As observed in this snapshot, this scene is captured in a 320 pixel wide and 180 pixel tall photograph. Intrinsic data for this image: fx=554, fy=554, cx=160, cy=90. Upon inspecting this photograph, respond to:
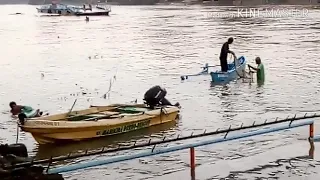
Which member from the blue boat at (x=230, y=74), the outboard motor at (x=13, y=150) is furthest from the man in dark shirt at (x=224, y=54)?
the outboard motor at (x=13, y=150)

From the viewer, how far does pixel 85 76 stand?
27109mm

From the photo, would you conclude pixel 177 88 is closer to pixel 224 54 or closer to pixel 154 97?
pixel 224 54

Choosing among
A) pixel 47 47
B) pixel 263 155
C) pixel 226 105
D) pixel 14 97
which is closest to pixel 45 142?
pixel 263 155

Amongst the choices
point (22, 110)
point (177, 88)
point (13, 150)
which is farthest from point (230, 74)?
point (13, 150)

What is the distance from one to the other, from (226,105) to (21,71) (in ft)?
50.1

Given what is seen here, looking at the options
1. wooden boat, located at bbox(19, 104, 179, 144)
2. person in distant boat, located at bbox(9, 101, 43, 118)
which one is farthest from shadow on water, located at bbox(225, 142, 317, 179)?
person in distant boat, located at bbox(9, 101, 43, 118)

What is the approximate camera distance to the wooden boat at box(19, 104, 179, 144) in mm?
13320

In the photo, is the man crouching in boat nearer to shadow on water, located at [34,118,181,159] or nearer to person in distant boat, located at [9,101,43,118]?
shadow on water, located at [34,118,181,159]

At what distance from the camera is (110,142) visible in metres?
14.3

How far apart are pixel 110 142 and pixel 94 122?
72 centimetres

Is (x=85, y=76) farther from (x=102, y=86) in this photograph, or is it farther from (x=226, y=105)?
(x=226, y=105)

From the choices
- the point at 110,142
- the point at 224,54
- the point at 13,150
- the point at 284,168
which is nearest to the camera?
the point at 13,150

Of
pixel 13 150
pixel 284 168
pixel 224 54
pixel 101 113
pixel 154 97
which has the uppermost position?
pixel 224 54

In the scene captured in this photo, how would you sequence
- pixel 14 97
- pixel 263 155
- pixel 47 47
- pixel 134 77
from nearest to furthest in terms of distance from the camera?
pixel 263 155, pixel 14 97, pixel 134 77, pixel 47 47
